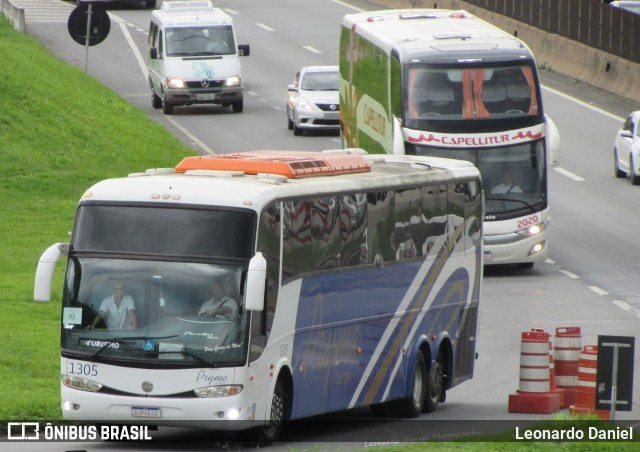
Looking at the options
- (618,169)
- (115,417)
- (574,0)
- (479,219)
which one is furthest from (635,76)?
(115,417)

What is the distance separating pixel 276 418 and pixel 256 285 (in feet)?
5.75

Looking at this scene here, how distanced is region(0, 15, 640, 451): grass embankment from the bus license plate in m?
1.95

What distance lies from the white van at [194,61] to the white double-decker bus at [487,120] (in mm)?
16473

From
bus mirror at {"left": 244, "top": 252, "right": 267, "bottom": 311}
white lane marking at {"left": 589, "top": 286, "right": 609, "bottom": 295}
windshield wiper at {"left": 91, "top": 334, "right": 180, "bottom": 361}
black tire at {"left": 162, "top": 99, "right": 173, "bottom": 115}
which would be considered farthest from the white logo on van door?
bus mirror at {"left": 244, "top": 252, "right": 267, "bottom": 311}

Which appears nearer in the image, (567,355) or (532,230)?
(567,355)

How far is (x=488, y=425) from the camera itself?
17.2m

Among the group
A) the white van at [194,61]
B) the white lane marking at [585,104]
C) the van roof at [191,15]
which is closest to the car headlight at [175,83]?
the white van at [194,61]

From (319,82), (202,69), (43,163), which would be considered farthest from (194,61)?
(43,163)

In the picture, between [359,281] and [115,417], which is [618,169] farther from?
[115,417]

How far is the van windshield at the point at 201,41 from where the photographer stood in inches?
1825

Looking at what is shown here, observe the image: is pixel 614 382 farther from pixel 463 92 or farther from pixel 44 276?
pixel 463 92

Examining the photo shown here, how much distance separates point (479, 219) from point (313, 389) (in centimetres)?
527

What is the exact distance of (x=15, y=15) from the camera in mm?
54688

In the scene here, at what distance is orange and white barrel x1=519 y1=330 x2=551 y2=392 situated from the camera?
18547 millimetres
